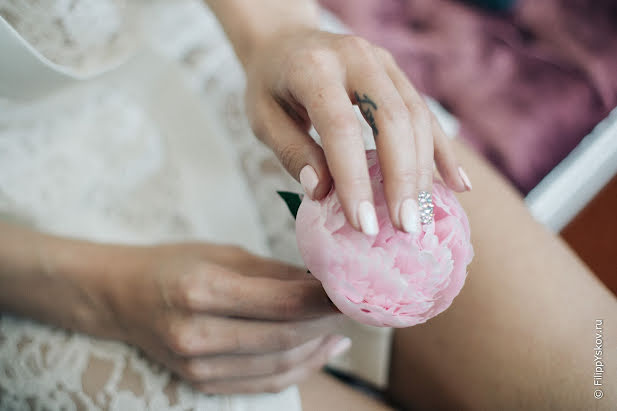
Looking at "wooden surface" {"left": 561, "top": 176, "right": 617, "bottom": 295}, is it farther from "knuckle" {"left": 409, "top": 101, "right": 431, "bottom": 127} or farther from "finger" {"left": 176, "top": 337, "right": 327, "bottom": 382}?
"finger" {"left": 176, "top": 337, "right": 327, "bottom": 382}

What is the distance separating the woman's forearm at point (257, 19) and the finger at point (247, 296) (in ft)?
0.94

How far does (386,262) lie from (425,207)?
0.06 m

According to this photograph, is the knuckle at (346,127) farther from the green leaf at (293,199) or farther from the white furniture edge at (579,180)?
the white furniture edge at (579,180)

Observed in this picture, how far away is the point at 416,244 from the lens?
0.33 m

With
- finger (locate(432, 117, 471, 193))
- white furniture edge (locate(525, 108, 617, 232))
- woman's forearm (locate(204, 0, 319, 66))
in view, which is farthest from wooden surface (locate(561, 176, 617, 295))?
woman's forearm (locate(204, 0, 319, 66))

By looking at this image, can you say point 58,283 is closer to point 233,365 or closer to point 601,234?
point 233,365

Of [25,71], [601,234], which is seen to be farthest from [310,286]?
[25,71]

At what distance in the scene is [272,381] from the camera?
49cm

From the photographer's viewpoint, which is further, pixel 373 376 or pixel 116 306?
pixel 373 376

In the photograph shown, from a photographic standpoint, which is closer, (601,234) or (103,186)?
(601,234)

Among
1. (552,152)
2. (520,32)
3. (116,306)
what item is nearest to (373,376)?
(116,306)

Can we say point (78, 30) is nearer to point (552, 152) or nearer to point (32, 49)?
point (32, 49)

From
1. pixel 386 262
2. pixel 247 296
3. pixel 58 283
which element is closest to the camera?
pixel 386 262

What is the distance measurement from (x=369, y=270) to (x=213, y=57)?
1.78 feet
